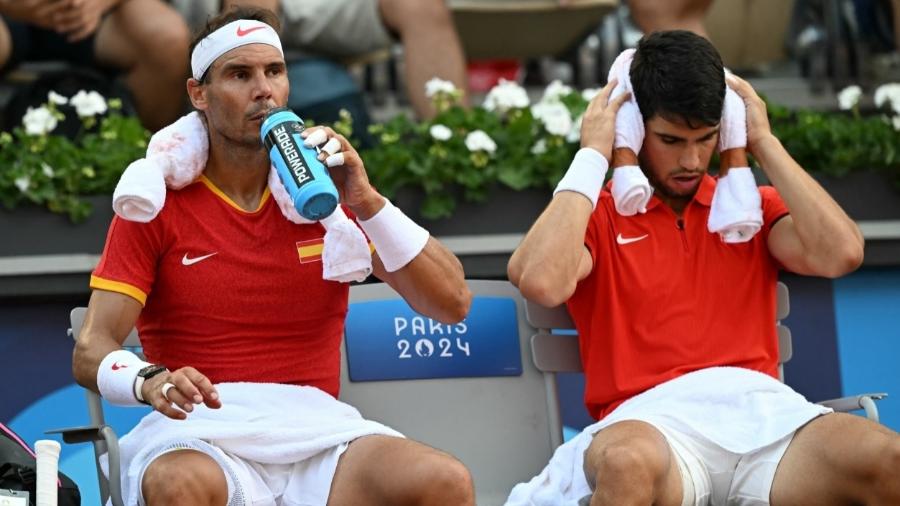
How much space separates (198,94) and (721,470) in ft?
5.40

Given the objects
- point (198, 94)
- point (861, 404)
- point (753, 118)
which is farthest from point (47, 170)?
point (861, 404)

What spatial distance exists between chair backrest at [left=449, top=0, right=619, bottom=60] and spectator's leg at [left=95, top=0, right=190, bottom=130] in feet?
3.60

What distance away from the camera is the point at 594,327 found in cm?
460

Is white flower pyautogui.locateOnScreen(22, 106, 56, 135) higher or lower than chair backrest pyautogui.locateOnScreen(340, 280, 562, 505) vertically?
higher

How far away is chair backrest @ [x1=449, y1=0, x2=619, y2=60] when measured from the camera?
21.8ft

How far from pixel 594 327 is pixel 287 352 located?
0.84 m

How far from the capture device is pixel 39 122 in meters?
5.62

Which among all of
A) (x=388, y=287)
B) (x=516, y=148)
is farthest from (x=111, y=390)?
(x=516, y=148)

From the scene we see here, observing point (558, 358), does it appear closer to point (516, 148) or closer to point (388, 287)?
point (388, 287)

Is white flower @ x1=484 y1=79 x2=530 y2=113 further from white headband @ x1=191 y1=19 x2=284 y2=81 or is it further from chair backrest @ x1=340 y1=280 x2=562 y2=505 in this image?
white headband @ x1=191 y1=19 x2=284 y2=81

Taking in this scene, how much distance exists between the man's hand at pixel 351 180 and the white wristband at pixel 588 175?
650 millimetres

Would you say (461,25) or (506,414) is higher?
(461,25)

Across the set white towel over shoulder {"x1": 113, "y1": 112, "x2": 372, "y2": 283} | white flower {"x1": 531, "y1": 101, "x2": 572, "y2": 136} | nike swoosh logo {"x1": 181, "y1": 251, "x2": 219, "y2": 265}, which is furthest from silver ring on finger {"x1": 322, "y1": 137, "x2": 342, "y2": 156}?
white flower {"x1": 531, "y1": 101, "x2": 572, "y2": 136}

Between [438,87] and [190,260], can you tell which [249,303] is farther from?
[438,87]
